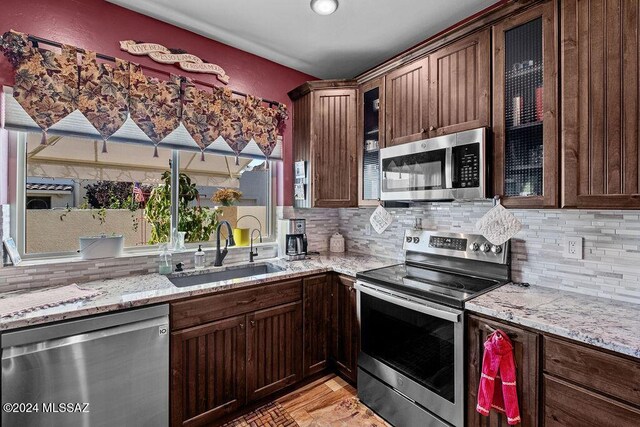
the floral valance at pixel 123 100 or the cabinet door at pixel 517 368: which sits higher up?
the floral valance at pixel 123 100

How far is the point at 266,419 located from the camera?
1980mm

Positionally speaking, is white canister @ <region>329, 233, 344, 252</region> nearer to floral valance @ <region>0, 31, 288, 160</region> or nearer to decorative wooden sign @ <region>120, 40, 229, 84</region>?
floral valance @ <region>0, 31, 288, 160</region>

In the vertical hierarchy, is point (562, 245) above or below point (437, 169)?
below

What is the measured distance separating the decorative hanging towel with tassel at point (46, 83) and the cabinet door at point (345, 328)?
6.95 feet

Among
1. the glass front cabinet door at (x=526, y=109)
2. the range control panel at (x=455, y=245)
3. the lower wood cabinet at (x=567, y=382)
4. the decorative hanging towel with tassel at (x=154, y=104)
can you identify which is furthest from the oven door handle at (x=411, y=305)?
the decorative hanging towel with tassel at (x=154, y=104)

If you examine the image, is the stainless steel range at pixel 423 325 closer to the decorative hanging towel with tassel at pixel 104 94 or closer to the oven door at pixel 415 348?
the oven door at pixel 415 348

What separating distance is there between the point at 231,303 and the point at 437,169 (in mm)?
1554

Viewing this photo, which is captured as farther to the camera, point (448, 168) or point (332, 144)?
point (332, 144)

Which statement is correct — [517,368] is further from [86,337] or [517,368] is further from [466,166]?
[86,337]

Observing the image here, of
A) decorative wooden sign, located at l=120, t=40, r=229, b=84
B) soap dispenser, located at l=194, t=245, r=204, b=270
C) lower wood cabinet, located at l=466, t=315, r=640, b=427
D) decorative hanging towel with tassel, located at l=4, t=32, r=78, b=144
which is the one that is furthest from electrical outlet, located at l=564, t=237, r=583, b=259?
decorative hanging towel with tassel, located at l=4, t=32, r=78, b=144

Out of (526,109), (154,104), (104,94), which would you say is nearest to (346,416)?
(526,109)

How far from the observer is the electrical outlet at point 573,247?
167 cm

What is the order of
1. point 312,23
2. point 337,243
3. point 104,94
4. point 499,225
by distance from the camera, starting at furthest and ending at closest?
point 337,243 → point 312,23 → point 104,94 → point 499,225

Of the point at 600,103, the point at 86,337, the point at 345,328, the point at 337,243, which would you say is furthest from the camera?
the point at 337,243
